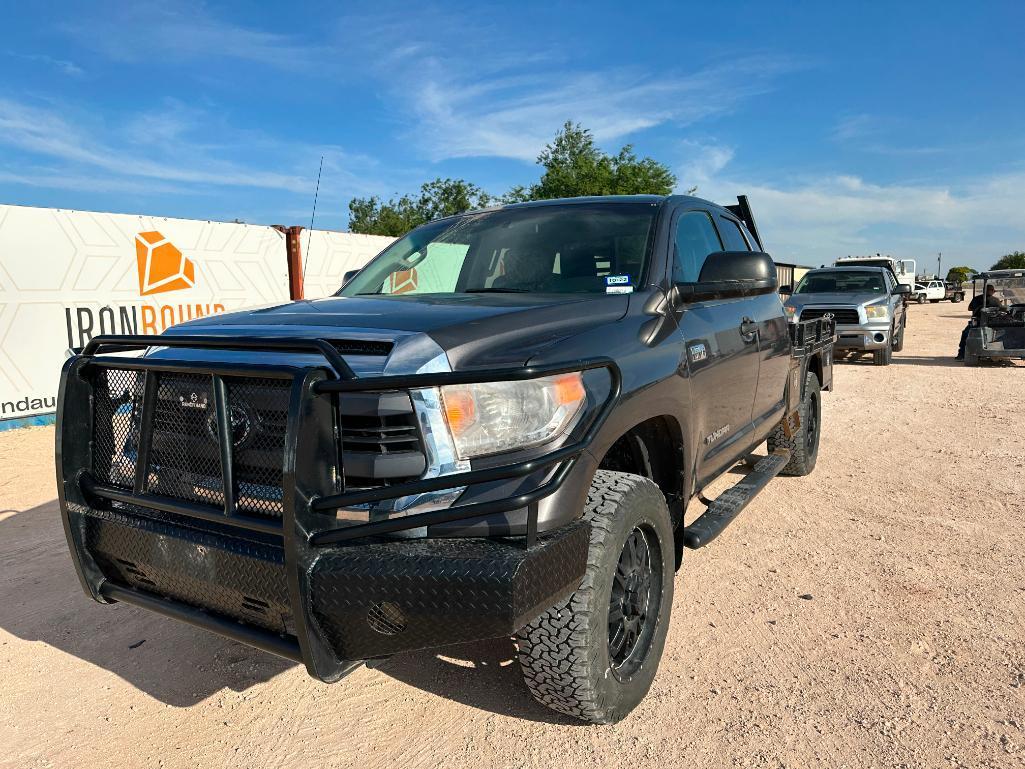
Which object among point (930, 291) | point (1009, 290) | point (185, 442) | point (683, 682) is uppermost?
point (1009, 290)

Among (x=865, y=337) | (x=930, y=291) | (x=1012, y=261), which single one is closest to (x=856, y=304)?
(x=865, y=337)

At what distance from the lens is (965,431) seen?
7641 mm

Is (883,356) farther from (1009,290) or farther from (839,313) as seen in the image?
(1009,290)

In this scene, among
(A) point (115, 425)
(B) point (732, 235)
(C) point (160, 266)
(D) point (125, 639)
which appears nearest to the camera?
(A) point (115, 425)

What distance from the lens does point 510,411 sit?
2184mm

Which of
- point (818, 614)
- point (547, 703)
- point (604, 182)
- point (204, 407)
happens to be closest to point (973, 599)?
point (818, 614)

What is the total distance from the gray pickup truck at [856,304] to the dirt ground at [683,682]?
31.7 feet

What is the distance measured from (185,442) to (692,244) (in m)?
2.62

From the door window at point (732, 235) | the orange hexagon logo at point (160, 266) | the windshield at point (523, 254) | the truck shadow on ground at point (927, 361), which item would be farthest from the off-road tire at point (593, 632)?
the truck shadow on ground at point (927, 361)

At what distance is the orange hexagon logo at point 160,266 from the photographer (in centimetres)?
1027

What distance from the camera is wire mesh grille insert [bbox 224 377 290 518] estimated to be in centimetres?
215

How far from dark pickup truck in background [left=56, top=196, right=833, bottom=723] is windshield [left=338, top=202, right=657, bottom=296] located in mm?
177

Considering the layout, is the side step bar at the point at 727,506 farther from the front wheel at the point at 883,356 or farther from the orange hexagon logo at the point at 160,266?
the front wheel at the point at 883,356

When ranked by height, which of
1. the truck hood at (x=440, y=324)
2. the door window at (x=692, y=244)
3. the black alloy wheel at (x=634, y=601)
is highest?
the door window at (x=692, y=244)
